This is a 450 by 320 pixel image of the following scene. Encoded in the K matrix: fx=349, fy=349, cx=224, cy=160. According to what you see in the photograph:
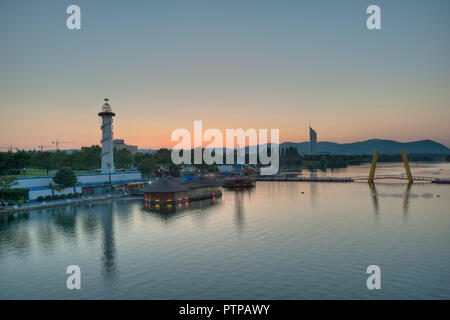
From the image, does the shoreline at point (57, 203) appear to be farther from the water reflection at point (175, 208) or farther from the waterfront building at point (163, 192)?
the water reflection at point (175, 208)

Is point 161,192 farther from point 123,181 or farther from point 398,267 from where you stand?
point 398,267

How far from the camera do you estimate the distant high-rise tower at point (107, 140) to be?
90.8 meters

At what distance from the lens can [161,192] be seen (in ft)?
224

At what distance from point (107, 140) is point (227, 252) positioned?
2590 inches

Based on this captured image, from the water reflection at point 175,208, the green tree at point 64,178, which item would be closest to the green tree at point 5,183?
the green tree at point 64,178

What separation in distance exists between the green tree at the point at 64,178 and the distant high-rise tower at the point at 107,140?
20.3 meters

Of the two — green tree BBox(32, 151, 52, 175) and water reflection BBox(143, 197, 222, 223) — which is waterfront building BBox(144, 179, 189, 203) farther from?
green tree BBox(32, 151, 52, 175)

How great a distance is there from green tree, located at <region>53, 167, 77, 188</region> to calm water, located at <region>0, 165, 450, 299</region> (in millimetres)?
8674

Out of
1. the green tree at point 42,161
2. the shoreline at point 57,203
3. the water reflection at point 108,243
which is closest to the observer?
the water reflection at point 108,243

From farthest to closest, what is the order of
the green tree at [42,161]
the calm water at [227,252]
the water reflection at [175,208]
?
the green tree at [42,161] < the water reflection at [175,208] < the calm water at [227,252]

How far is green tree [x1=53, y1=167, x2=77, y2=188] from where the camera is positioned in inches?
2699

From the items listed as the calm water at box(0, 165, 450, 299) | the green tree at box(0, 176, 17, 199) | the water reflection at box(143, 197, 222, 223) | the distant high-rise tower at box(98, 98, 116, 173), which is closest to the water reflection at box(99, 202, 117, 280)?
the calm water at box(0, 165, 450, 299)
